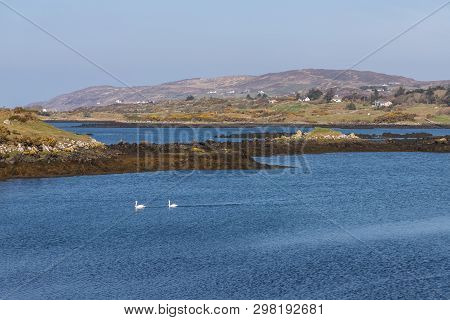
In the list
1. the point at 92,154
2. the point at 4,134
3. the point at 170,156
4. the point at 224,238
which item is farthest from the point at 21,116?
the point at 224,238

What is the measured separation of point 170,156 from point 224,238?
40.5 metres

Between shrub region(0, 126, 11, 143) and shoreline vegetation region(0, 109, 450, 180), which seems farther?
shrub region(0, 126, 11, 143)

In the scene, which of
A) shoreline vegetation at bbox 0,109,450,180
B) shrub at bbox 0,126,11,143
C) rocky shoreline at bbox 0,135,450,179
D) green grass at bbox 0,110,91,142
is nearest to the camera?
rocky shoreline at bbox 0,135,450,179

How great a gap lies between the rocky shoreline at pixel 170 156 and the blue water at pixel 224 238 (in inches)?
131

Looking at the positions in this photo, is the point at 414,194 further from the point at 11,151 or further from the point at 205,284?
the point at 11,151

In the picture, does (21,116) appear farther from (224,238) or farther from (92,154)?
(224,238)

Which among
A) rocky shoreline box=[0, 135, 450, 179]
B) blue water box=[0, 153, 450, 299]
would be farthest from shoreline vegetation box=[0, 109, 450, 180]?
blue water box=[0, 153, 450, 299]

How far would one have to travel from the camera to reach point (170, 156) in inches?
3113

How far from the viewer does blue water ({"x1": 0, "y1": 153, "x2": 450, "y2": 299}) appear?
29422 mm

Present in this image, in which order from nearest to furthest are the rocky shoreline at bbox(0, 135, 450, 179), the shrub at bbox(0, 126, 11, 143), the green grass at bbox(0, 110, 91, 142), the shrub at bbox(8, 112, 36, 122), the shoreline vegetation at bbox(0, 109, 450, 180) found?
the rocky shoreline at bbox(0, 135, 450, 179) < the shoreline vegetation at bbox(0, 109, 450, 180) < the shrub at bbox(0, 126, 11, 143) < the green grass at bbox(0, 110, 91, 142) < the shrub at bbox(8, 112, 36, 122)

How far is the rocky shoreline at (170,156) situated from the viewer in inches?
2633

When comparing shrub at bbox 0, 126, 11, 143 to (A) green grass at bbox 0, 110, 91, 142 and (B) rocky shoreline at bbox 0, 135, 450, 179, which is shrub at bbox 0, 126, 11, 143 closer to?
(A) green grass at bbox 0, 110, 91, 142

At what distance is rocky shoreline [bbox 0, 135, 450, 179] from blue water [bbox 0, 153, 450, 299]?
332 cm
